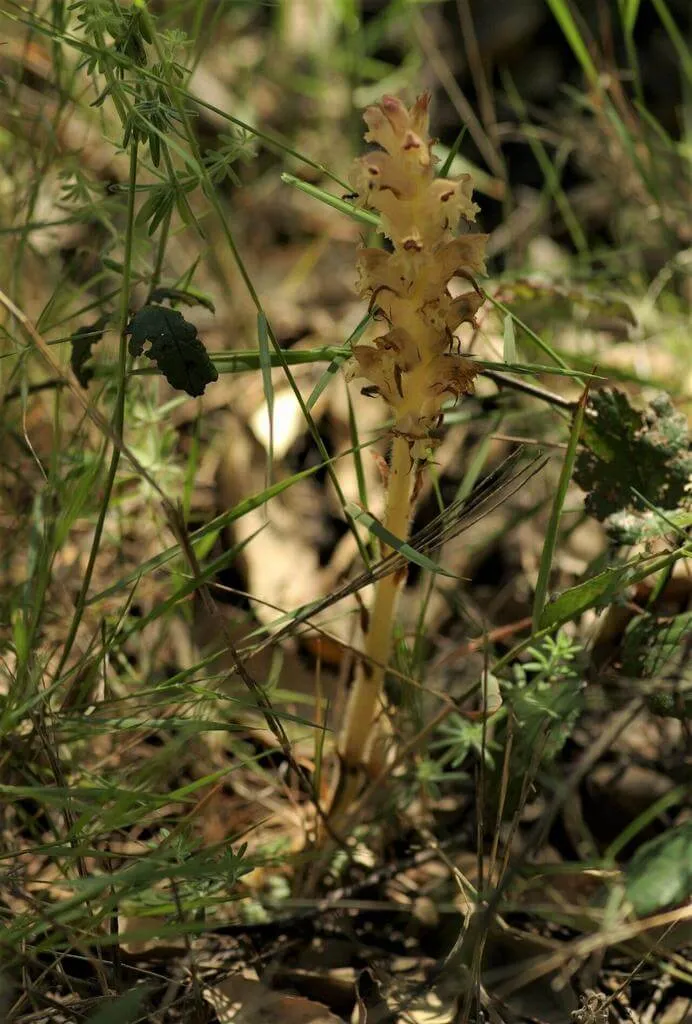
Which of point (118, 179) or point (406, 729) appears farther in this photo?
point (118, 179)

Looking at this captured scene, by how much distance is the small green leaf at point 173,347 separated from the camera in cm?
147

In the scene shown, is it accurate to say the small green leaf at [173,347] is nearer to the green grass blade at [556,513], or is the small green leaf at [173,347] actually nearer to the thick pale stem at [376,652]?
the thick pale stem at [376,652]

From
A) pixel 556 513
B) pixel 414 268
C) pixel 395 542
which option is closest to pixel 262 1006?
pixel 395 542

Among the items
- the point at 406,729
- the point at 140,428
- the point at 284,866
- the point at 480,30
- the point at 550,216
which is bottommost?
the point at 284,866

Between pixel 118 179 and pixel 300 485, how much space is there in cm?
125

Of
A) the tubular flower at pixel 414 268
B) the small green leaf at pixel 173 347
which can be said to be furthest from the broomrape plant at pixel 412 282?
the small green leaf at pixel 173 347

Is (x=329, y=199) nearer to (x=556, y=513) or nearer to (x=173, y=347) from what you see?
(x=173, y=347)

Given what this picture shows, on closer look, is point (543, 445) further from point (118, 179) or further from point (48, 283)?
point (118, 179)

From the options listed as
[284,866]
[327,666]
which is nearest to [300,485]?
[327,666]

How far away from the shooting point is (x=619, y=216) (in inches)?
117

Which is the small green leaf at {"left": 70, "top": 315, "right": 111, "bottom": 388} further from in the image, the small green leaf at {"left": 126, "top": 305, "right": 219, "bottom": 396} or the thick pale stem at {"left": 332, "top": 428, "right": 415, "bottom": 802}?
the thick pale stem at {"left": 332, "top": 428, "right": 415, "bottom": 802}

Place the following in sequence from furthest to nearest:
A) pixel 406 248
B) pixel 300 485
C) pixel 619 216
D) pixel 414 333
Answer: pixel 619 216 < pixel 300 485 < pixel 414 333 < pixel 406 248

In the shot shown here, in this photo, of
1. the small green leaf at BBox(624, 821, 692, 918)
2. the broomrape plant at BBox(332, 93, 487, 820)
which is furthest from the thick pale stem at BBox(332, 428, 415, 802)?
the small green leaf at BBox(624, 821, 692, 918)

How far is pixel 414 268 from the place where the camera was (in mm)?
1400
